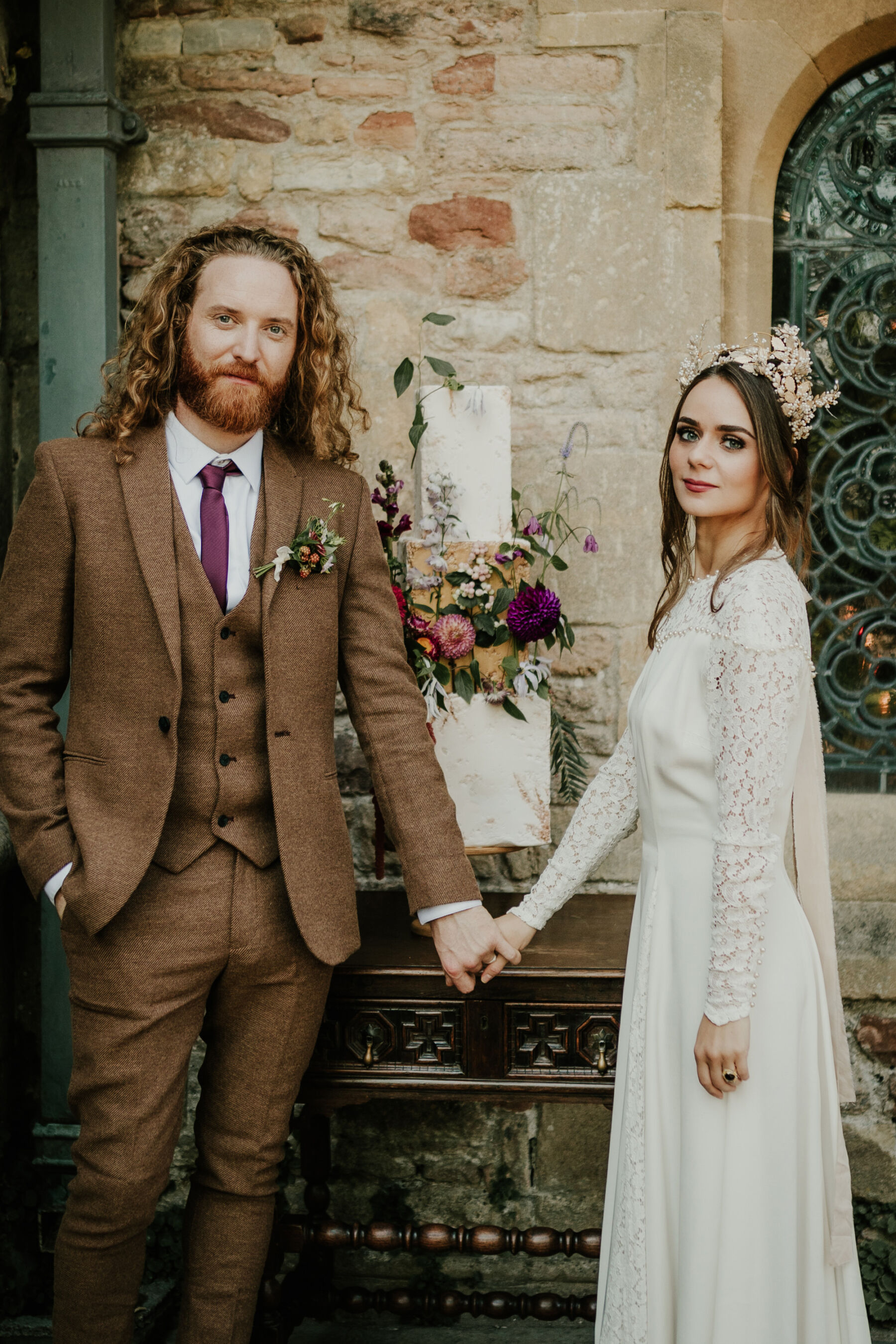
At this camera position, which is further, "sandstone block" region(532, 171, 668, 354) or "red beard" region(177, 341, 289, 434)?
"sandstone block" region(532, 171, 668, 354)

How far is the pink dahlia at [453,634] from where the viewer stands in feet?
8.39

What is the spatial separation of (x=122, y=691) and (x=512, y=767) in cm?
95

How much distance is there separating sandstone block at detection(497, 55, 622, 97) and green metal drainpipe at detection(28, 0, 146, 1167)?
1075 millimetres

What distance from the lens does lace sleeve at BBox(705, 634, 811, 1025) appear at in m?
1.84

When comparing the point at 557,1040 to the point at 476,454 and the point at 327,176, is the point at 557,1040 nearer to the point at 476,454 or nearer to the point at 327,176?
the point at 476,454

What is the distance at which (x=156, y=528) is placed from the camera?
2.10 m

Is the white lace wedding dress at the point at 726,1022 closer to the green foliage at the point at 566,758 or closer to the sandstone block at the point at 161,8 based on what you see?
the green foliage at the point at 566,758

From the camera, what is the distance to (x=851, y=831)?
130 inches

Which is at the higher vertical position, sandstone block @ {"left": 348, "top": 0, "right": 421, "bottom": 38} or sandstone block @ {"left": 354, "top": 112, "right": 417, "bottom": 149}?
sandstone block @ {"left": 348, "top": 0, "right": 421, "bottom": 38}

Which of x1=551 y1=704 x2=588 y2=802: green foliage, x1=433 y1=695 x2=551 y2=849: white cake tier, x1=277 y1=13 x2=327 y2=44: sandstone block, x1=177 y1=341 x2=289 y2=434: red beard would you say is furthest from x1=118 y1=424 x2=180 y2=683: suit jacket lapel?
x1=277 y1=13 x2=327 y2=44: sandstone block

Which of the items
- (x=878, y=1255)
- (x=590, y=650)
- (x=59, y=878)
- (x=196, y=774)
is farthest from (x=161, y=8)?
(x=878, y=1255)

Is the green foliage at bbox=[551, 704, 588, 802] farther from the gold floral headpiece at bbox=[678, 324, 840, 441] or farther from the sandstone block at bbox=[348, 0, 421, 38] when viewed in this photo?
the sandstone block at bbox=[348, 0, 421, 38]

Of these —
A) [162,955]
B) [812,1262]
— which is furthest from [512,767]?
[812,1262]

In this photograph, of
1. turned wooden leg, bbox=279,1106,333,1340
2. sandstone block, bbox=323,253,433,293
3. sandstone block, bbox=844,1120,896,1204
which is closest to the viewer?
turned wooden leg, bbox=279,1106,333,1340
